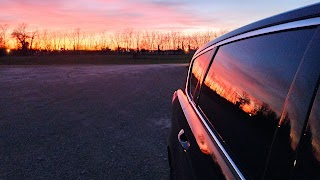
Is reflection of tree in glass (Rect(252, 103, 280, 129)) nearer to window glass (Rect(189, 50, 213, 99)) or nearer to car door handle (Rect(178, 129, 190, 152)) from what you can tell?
car door handle (Rect(178, 129, 190, 152))

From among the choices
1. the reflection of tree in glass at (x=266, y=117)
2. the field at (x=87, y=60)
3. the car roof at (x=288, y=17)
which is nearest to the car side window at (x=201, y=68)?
Answer: the car roof at (x=288, y=17)

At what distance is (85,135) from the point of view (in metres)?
7.14

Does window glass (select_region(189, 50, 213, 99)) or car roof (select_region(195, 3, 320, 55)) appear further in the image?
window glass (select_region(189, 50, 213, 99))

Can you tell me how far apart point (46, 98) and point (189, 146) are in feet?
33.7

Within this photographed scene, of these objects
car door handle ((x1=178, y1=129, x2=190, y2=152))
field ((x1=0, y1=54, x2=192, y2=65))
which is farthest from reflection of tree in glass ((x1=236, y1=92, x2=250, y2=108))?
field ((x1=0, y1=54, x2=192, y2=65))

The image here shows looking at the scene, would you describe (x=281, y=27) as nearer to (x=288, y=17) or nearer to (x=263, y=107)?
(x=288, y=17)

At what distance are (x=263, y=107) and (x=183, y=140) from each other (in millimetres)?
1223

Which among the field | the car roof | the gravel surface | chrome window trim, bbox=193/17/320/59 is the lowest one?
the gravel surface

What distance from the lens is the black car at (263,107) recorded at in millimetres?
1223

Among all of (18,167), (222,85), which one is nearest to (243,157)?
(222,85)

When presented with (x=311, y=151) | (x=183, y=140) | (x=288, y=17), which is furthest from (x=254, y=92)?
(x=183, y=140)

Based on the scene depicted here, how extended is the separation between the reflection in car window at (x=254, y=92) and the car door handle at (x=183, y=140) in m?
0.33

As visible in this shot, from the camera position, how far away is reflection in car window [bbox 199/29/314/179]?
1417 millimetres

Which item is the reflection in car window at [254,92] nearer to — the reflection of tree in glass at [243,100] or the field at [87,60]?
the reflection of tree in glass at [243,100]
